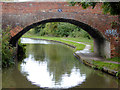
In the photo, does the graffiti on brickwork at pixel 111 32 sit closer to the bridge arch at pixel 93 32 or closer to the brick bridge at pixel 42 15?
the brick bridge at pixel 42 15

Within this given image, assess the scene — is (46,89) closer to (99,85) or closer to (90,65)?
(99,85)

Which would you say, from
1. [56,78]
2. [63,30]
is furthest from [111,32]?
[63,30]

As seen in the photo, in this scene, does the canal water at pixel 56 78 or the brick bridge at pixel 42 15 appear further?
the brick bridge at pixel 42 15

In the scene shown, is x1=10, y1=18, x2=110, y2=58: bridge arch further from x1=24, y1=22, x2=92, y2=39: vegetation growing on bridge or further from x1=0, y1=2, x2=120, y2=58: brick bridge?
x1=24, y1=22, x2=92, y2=39: vegetation growing on bridge

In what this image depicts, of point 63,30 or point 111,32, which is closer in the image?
point 111,32

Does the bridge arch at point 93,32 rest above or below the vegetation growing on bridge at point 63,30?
below

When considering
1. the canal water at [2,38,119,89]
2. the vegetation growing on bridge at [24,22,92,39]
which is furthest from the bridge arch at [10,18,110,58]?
the vegetation growing on bridge at [24,22,92,39]

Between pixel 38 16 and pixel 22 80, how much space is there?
4.52 meters

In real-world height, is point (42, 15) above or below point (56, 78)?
above

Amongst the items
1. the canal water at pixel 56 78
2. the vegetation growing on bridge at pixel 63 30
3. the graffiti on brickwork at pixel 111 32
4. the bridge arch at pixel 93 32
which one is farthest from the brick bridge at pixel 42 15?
the vegetation growing on bridge at pixel 63 30

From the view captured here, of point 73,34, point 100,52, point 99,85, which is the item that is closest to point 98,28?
point 100,52

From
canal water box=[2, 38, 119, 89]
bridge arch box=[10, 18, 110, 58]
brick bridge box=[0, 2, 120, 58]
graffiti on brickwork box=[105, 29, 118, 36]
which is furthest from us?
bridge arch box=[10, 18, 110, 58]

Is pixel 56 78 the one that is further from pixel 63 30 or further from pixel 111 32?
pixel 63 30

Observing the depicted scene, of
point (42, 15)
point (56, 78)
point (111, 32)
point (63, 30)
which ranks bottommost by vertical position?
point (56, 78)
